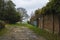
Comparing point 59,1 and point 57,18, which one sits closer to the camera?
point 59,1

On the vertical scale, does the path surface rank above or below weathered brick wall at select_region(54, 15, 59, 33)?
below

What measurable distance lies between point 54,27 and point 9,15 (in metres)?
34.2

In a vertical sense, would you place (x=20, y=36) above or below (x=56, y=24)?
below

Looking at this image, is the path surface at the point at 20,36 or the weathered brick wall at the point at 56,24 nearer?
the path surface at the point at 20,36

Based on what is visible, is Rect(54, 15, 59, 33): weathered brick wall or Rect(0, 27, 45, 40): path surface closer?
Rect(0, 27, 45, 40): path surface

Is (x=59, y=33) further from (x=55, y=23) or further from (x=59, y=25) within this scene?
(x=55, y=23)

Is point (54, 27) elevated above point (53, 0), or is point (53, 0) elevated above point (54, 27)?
point (53, 0)

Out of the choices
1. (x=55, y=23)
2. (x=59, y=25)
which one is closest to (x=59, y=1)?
(x=59, y=25)

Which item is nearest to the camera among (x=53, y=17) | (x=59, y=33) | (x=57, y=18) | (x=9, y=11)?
(x=59, y=33)

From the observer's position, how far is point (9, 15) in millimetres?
52344

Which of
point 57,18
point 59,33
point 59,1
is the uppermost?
point 59,1

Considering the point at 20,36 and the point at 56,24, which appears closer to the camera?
the point at 20,36

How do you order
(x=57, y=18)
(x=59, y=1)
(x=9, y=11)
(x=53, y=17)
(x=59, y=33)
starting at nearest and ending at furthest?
(x=59, y=1) → (x=59, y=33) → (x=57, y=18) → (x=53, y=17) → (x=9, y=11)

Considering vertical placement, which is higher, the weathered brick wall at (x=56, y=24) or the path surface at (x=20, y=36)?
the weathered brick wall at (x=56, y=24)
